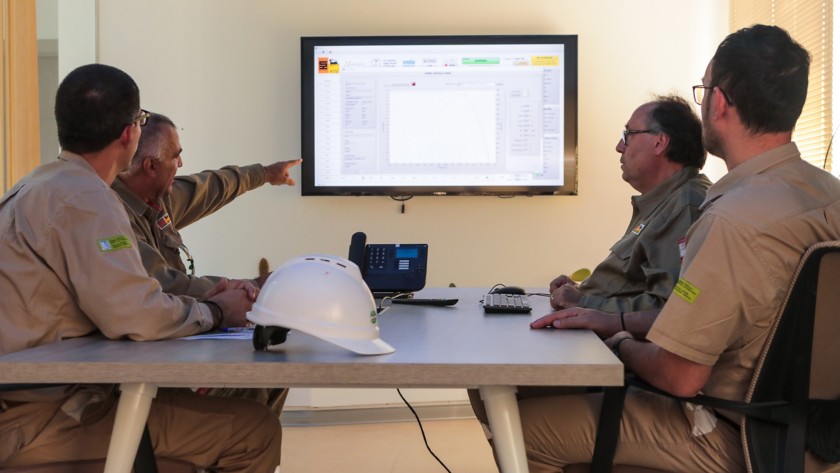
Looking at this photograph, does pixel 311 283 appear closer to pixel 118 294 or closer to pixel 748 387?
pixel 118 294

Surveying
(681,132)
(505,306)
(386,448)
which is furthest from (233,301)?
(386,448)

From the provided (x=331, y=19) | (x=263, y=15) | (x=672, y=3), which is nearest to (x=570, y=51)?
(x=672, y=3)

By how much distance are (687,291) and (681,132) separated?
126 cm

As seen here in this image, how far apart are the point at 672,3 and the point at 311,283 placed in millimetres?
3702

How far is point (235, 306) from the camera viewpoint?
2031 mm

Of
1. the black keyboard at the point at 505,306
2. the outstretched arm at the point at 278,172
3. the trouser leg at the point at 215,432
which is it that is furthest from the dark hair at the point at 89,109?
the outstretched arm at the point at 278,172

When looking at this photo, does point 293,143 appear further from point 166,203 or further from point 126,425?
point 126,425

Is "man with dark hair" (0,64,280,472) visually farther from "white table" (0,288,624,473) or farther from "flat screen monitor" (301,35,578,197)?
"flat screen monitor" (301,35,578,197)

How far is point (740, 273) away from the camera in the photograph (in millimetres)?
1569

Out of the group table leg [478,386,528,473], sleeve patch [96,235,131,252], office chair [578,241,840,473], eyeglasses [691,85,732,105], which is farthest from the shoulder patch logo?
sleeve patch [96,235,131,252]

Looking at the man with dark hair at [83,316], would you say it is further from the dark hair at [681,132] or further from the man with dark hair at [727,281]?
the dark hair at [681,132]

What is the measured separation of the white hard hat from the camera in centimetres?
151

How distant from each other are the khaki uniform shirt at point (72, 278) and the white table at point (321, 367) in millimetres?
76

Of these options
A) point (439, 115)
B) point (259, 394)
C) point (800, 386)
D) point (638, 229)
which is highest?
point (439, 115)
